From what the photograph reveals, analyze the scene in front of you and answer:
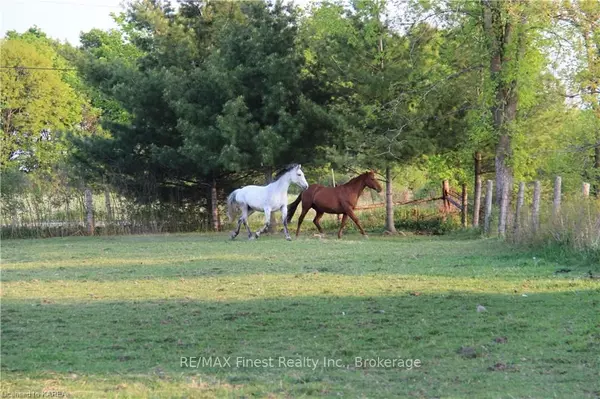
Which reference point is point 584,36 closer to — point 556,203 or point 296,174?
point 556,203

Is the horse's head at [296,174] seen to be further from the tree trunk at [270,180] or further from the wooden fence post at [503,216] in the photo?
the wooden fence post at [503,216]

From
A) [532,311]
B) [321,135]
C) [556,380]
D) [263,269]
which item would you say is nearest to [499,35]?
[321,135]

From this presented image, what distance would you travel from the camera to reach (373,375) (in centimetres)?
535

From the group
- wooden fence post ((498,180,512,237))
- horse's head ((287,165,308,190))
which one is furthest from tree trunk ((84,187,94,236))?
wooden fence post ((498,180,512,237))

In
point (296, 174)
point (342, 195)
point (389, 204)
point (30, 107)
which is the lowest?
point (389, 204)

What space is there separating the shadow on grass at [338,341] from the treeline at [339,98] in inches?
399

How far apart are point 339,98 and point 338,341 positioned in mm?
16393

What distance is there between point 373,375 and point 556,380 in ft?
4.49

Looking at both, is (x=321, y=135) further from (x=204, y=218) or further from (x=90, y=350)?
(x=90, y=350)

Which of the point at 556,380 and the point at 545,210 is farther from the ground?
the point at 545,210

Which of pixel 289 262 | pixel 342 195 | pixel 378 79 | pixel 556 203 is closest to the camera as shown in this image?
pixel 289 262

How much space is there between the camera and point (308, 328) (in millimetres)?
6914

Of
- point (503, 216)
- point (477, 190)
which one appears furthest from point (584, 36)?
point (477, 190)

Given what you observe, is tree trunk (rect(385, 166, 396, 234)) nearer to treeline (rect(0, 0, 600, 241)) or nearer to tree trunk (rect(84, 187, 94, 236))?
treeline (rect(0, 0, 600, 241))
